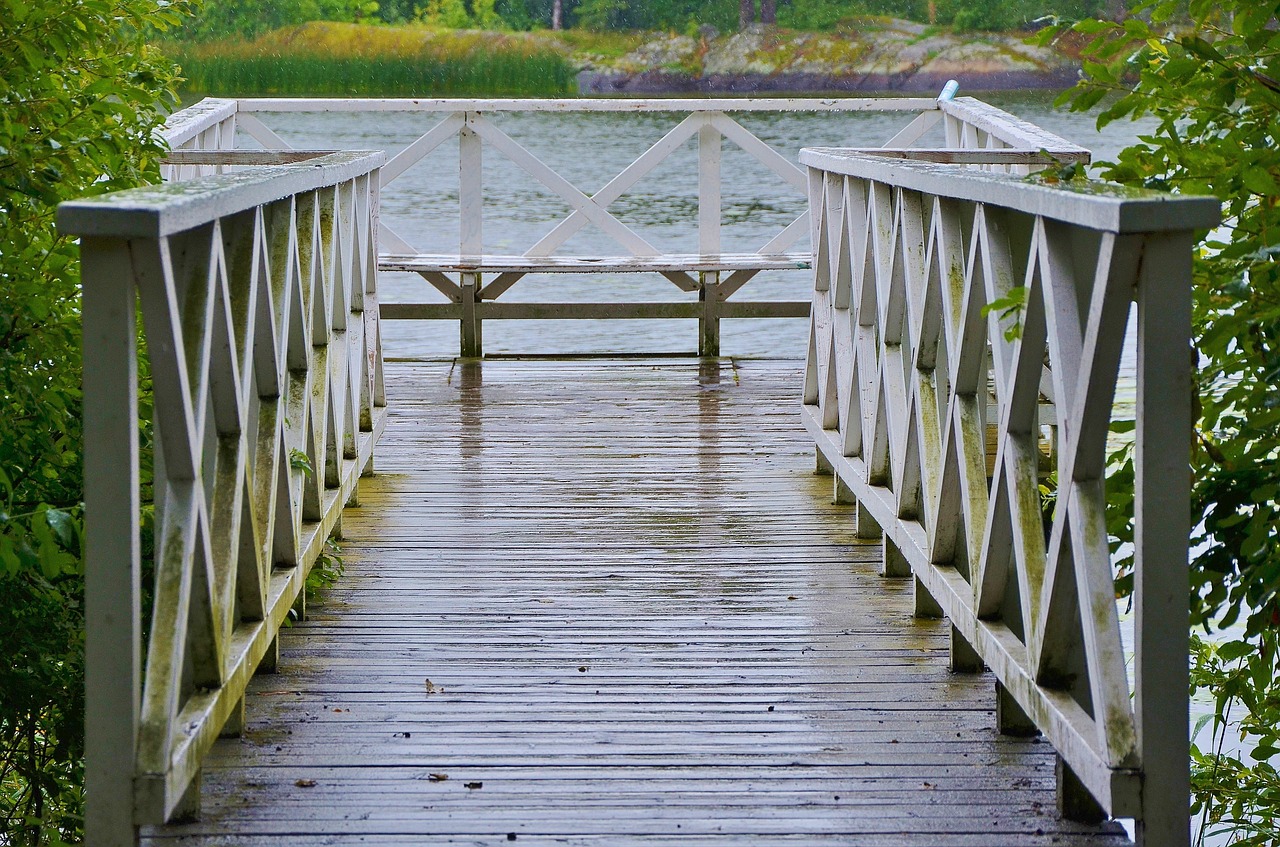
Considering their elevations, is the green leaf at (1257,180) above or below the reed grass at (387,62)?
above

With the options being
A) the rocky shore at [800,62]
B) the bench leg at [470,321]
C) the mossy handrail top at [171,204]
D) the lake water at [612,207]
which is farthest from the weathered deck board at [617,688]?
the rocky shore at [800,62]

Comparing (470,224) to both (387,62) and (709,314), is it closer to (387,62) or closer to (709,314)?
(709,314)

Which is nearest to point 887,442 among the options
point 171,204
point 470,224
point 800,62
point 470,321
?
point 171,204

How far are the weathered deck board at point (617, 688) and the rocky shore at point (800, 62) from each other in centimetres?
2534

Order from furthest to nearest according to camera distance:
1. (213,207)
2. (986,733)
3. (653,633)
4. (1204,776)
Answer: (653,633)
(1204,776)
(986,733)
(213,207)

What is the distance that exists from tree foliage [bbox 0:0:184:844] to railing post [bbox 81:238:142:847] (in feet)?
1.06

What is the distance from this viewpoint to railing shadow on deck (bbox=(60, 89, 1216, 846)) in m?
1.98

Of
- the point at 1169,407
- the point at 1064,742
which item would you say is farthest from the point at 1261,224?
the point at 1064,742

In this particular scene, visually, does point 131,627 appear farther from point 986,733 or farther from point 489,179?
point 489,179

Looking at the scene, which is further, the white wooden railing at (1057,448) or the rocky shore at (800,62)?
the rocky shore at (800,62)

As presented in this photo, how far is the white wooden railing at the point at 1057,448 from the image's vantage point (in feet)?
6.41

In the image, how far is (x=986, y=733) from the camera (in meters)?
2.80

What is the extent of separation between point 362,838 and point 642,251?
17.3 feet

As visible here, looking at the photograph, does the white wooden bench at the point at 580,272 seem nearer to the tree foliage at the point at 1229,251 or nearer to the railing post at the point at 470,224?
the railing post at the point at 470,224
